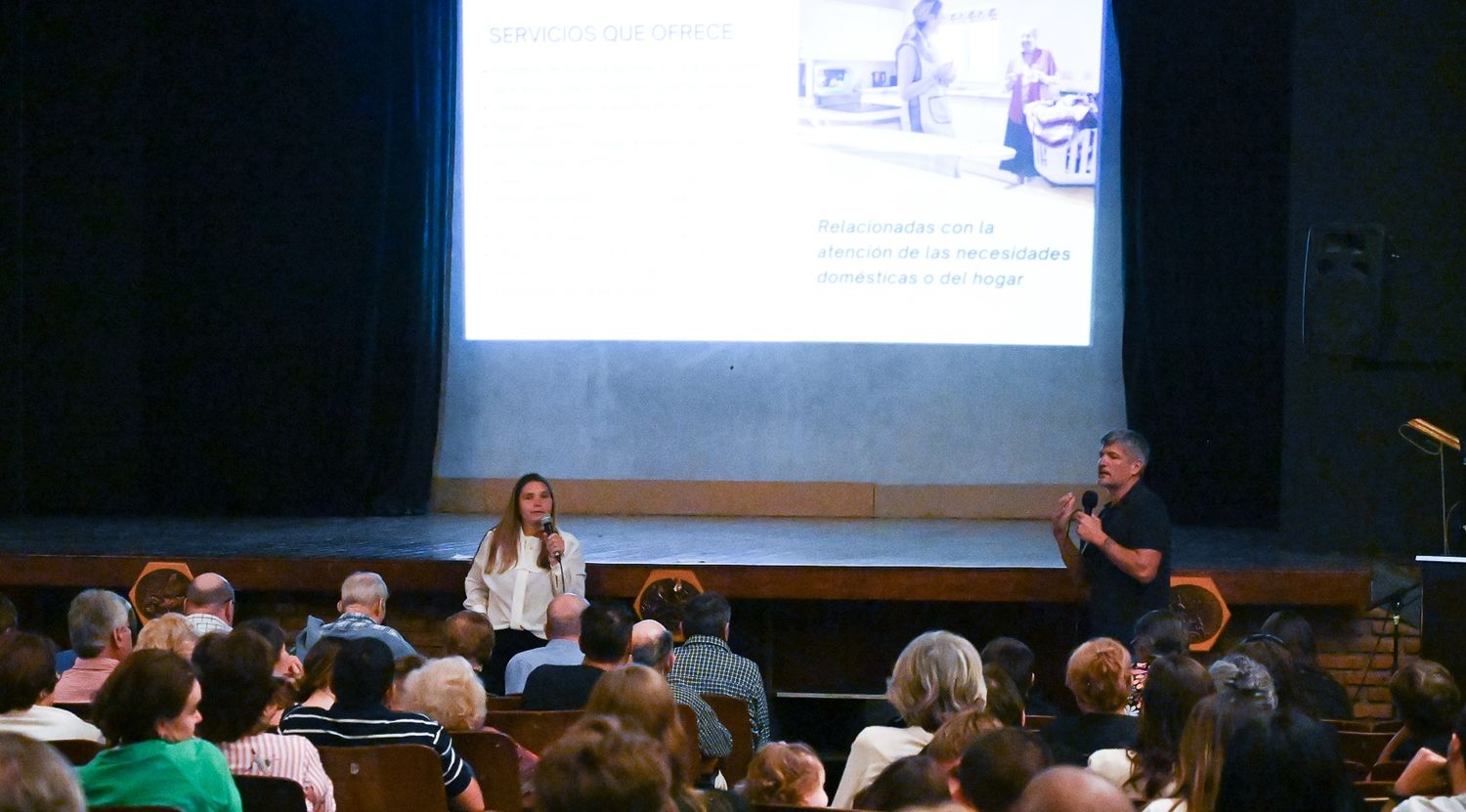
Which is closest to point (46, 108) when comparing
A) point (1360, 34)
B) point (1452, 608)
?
point (1360, 34)

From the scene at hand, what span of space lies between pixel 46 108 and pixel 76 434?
1855mm

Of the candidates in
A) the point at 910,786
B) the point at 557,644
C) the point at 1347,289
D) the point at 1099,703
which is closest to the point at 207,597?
the point at 557,644

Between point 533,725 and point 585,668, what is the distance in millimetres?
390

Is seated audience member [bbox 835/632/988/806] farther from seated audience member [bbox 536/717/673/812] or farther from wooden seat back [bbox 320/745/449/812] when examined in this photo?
seated audience member [bbox 536/717/673/812]

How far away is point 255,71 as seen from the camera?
8641 millimetres

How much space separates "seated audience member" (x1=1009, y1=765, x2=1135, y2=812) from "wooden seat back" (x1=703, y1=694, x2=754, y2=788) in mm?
2384

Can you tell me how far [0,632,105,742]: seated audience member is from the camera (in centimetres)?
310

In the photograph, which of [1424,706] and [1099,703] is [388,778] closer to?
[1099,703]

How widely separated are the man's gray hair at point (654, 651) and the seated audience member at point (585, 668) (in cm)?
19

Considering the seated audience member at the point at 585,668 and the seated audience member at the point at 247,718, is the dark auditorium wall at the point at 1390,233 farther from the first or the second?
the seated audience member at the point at 247,718

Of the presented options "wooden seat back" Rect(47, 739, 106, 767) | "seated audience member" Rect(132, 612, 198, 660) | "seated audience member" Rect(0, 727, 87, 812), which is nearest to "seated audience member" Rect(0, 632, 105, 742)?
"wooden seat back" Rect(47, 739, 106, 767)

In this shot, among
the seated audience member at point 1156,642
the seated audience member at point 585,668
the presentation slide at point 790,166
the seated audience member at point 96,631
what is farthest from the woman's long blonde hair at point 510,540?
the presentation slide at point 790,166

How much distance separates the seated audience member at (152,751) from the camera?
2.57m

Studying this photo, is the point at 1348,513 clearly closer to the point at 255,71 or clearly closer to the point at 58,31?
the point at 255,71
